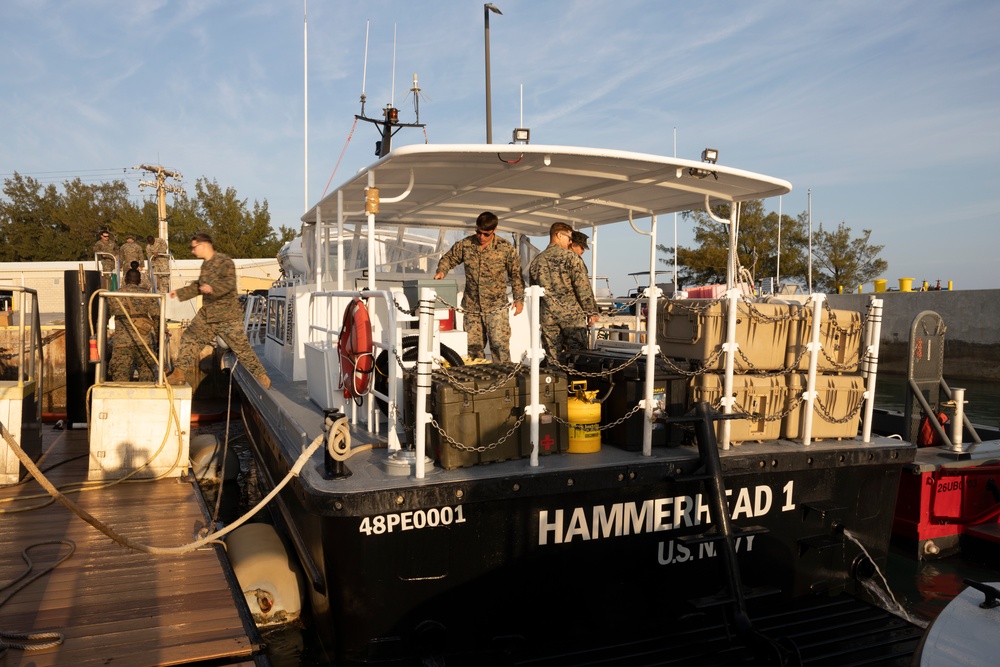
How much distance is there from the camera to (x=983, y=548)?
7.44 metres

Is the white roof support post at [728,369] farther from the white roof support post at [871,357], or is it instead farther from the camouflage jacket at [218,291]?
the camouflage jacket at [218,291]

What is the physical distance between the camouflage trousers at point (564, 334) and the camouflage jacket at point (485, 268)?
1.34ft

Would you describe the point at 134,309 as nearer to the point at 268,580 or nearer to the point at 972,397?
the point at 268,580

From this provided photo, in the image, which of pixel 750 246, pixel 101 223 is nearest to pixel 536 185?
pixel 750 246

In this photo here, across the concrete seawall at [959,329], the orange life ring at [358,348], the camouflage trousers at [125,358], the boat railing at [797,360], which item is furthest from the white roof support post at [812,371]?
the concrete seawall at [959,329]

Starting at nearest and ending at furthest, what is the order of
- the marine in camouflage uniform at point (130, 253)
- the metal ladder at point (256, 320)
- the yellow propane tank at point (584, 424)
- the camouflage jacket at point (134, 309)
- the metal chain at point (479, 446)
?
1. the metal chain at point (479, 446)
2. the yellow propane tank at point (584, 424)
3. the camouflage jacket at point (134, 309)
4. the metal ladder at point (256, 320)
5. the marine in camouflage uniform at point (130, 253)

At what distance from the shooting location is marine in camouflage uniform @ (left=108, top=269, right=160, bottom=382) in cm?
948

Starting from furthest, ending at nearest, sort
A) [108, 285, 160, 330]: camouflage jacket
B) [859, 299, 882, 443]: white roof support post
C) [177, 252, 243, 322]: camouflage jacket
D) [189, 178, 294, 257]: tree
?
1. [189, 178, 294, 257]: tree
2. [108, 285, 160, 330]: camouflage jacket
3. [177, 252, 243, 322]: camouflage jacket
4. [859, 299, 882, 443]: white roof support post

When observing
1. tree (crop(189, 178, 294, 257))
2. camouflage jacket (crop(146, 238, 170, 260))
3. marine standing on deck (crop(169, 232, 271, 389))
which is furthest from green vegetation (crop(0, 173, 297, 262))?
marine standing on deck (crop(169, 232, 271, 389))

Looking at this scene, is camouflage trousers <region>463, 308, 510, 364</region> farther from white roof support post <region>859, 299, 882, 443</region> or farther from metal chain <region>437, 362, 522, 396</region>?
white roof support post <region>859, 299, 882, 443</region>

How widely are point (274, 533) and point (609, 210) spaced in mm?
4909

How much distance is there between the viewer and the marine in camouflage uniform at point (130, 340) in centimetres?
948

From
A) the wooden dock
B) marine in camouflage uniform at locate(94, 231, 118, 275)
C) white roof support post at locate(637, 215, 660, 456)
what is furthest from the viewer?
marine in camouflage uniform at locate(94, 231, 118, 275)

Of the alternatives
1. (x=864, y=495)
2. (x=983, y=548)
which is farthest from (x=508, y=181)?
(x=983, y=548)
